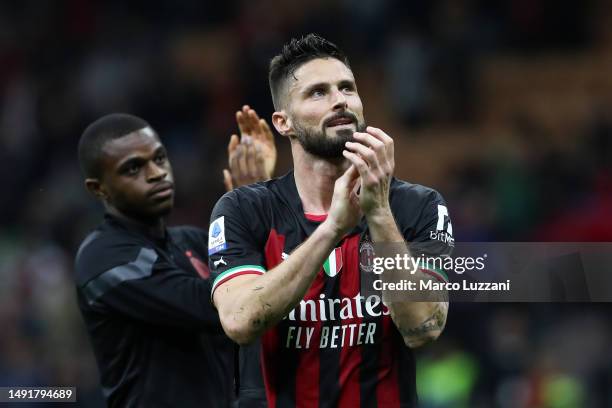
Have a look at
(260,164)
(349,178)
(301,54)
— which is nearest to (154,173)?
(260,164)

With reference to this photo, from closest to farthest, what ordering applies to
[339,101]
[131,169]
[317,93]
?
1. [339,101]
2. [317,93]
3. [131,169]

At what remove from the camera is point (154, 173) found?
Result: 17.3 ft

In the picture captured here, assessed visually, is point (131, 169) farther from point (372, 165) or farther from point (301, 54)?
point (372, 165)

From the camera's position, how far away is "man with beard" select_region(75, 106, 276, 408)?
4.94 meters

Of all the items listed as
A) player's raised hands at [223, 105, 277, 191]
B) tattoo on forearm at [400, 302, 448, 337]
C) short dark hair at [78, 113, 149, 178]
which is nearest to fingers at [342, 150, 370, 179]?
tattoo on forearm at [400, 302, 448, 337]

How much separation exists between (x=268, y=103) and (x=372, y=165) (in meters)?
8.11

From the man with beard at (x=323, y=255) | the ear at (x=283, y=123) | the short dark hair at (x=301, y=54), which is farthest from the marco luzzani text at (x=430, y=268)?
the short dark hair at (x=301, y=54)

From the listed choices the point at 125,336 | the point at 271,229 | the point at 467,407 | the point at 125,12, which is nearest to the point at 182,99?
the point at 125,12

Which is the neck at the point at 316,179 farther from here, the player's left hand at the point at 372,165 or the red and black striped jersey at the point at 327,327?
the player's left hand at the point at 372,165

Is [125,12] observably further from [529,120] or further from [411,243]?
[411,243]

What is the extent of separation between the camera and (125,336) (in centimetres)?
510

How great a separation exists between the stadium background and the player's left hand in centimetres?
639

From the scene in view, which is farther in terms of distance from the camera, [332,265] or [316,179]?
[316,179]

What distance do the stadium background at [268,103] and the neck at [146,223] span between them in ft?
15.3
